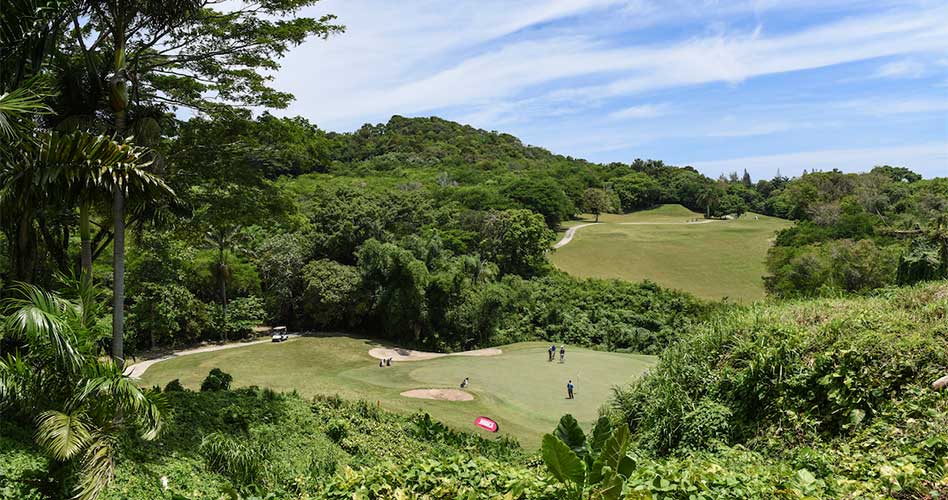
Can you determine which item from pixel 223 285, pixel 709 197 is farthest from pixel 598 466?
pixel 709 197

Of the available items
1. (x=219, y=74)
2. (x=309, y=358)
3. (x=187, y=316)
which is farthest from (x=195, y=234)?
(x=187, y=316)

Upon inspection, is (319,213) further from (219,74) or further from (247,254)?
(219,74)

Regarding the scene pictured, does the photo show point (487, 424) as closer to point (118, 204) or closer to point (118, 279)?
point (118, 279)

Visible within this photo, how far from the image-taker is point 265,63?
1346cm

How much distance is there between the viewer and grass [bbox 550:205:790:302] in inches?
2156

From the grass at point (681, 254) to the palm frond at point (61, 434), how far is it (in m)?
49.5

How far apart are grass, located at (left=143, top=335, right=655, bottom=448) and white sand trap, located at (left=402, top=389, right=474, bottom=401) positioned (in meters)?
0.41

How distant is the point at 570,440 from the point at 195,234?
44.9 ft

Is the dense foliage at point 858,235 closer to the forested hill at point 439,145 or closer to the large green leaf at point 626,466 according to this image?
the large green leaf at point 626,466

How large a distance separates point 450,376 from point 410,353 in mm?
9462

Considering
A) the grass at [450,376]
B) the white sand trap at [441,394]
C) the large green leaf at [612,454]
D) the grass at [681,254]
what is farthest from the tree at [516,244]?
the large green leaf at [612,454]

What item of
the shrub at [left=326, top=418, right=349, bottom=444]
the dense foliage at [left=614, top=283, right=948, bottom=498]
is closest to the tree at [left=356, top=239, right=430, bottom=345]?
the shrub at [left=326, top=418, right=349, bottom=444]

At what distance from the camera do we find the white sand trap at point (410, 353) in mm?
31375

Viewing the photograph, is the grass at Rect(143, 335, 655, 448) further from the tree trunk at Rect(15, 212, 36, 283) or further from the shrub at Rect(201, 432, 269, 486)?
the tree trunk at Rect(15, 212, 36, 283)
